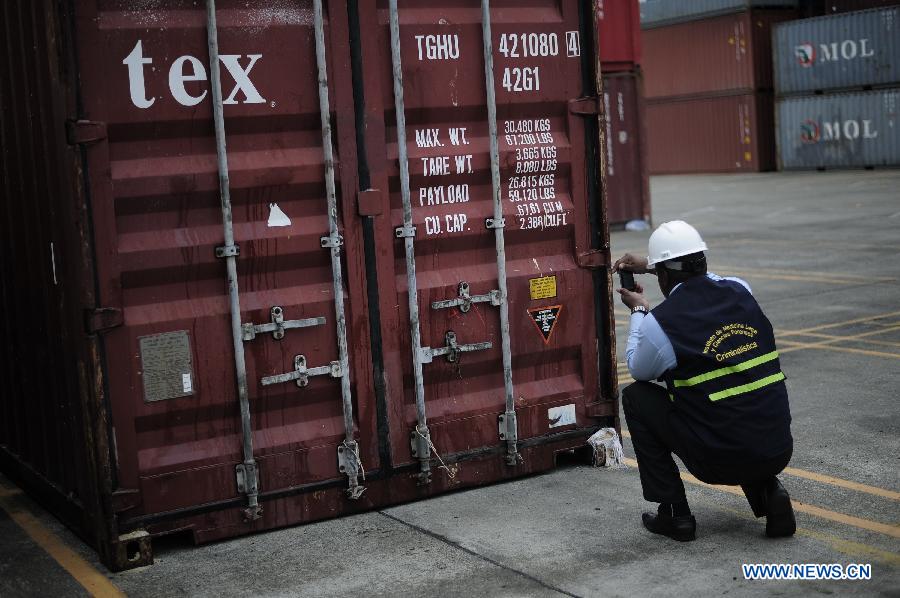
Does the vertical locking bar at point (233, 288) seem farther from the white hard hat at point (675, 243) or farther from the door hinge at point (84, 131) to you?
the white hard hat at point (675, 243)

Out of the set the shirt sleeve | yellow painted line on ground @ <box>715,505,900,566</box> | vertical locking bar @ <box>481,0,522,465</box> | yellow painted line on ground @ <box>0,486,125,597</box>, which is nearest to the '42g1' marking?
vertical locking bar @ <box>481,0,522,465</box>

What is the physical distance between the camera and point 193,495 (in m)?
5.79

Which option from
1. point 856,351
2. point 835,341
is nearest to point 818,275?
point 835,341

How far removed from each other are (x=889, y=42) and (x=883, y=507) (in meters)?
28.6

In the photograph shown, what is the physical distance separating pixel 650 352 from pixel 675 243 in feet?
1.69

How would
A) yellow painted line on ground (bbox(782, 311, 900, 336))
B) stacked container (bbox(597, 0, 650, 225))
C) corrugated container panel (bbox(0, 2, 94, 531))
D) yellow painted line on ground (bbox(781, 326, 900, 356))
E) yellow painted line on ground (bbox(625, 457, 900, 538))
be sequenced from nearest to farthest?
yellow painted line on ground (bbox(625, 457, 900, 538)), corrugated container panel (bbox(0, 2, 94, 531)), yellow painted line on ground (bbox(781, 326, 900, 356)), yellow painted line on ground (bbox(782, 311, 900, 336)), stacked container (bbox(597, 0, 650, 225))

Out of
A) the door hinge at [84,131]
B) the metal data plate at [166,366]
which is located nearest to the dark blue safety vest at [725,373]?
the metal data plate at [166,366]

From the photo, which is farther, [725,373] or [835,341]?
[835,341]

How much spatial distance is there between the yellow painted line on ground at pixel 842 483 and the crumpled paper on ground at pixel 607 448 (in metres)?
0.94

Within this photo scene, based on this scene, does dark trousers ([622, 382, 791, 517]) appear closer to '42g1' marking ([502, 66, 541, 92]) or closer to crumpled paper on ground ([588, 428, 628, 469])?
crumpled paper on ground ([588, 428, 628, 469])

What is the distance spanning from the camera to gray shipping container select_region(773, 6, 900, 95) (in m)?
31.7

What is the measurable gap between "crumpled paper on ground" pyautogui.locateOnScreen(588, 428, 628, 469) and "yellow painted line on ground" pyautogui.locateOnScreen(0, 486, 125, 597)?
2.81 meters

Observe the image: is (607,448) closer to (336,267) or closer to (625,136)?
(336,267)

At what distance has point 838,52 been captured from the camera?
3319 centimetres
